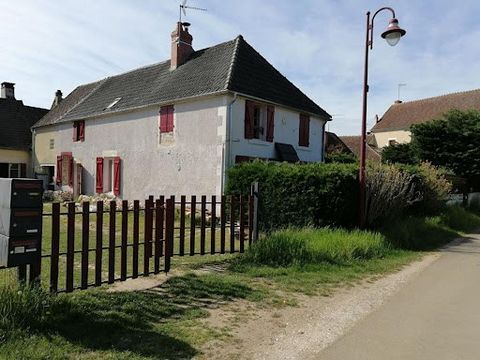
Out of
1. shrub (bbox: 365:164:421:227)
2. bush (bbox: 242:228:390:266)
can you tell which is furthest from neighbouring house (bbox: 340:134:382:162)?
bush (bbox: 242:228:390:266)

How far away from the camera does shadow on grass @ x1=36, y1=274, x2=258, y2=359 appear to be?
4.06 m

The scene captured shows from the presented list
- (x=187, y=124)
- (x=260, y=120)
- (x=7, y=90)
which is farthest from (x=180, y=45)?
(x=7, y=90)

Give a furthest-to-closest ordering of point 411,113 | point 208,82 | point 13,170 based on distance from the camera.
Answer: point 411,113
point 13,170
point 208,82

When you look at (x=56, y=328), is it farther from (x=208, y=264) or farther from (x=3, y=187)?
(x=208, y=264)

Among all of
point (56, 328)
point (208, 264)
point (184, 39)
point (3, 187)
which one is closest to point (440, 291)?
point (208, 264)

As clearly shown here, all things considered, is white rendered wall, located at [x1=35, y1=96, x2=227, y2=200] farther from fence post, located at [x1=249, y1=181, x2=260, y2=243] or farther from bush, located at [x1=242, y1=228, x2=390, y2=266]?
bush, located at [x1=242, y1=228, x2=390, y2=266]

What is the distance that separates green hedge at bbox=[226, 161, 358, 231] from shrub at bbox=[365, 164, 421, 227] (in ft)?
1.40

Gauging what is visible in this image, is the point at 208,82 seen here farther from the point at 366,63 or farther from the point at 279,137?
the point at 366,63

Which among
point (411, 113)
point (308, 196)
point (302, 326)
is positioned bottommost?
point (302, 326)

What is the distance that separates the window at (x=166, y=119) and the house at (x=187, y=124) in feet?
0.13

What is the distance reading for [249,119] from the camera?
16.0 metres

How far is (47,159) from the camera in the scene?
84.3 feet

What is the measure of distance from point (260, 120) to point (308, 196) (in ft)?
22.0

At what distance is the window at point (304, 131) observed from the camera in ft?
61.5
